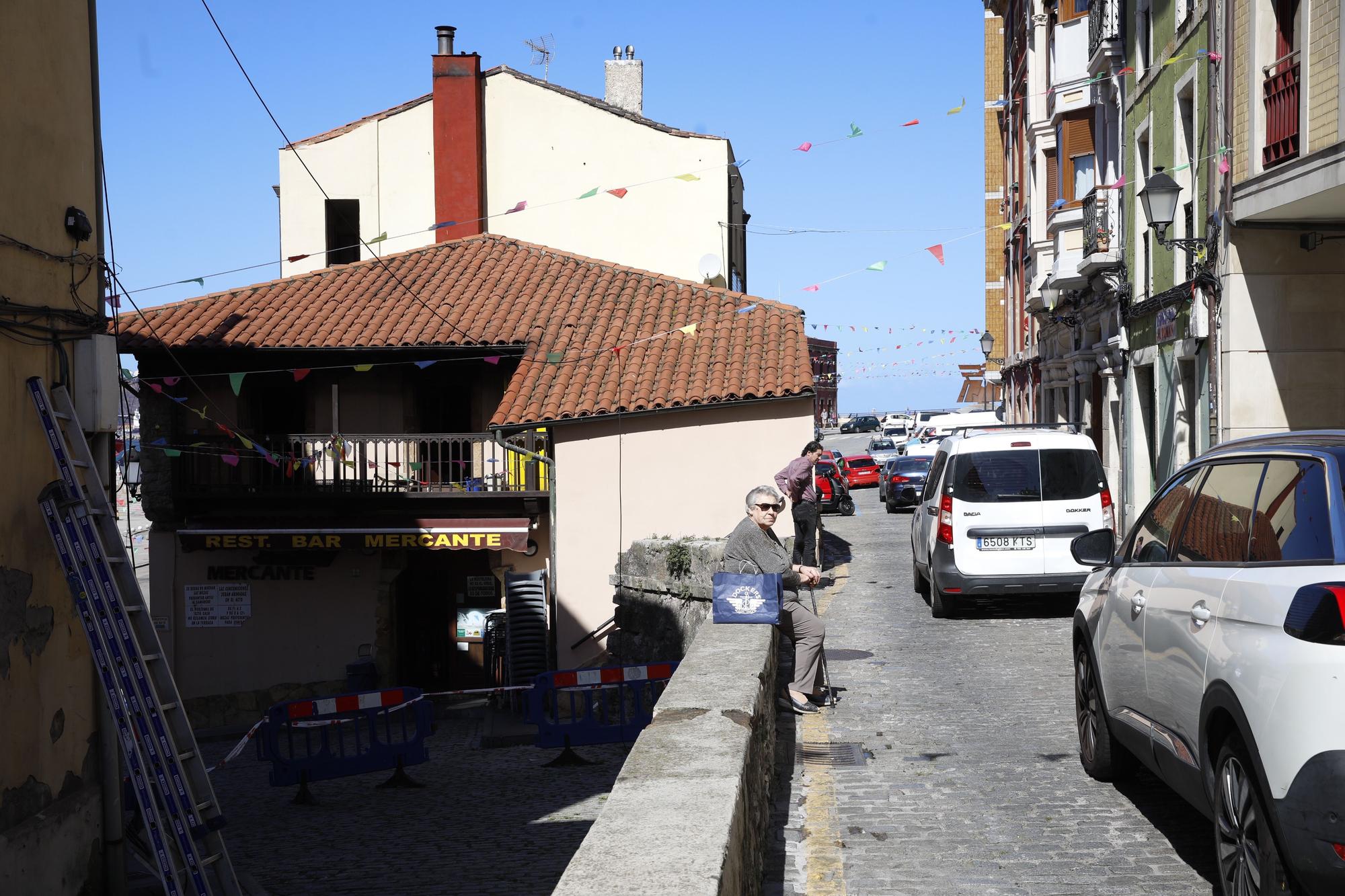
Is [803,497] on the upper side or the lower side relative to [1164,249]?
lower

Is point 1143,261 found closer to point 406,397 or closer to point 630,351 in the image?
point 630,351

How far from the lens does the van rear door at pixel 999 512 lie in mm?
12945

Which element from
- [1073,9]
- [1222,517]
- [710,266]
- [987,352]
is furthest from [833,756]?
[987,352]

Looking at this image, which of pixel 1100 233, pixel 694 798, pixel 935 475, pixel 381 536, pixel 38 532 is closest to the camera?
pixel 694 798

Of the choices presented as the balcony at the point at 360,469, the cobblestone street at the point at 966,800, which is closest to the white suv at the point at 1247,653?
the cobblestone street at the point at 966,800

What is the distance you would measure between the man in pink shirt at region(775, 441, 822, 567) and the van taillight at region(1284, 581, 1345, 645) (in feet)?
40.2

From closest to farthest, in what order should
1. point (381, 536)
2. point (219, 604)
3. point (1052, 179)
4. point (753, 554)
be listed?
point (753, 554)
point (381, 536)
point (219, 604)
point (1052, 179)

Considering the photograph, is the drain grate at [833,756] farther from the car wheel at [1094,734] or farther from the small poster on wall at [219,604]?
the small poster on wall at [219,604]

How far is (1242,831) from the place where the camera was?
4.34 m

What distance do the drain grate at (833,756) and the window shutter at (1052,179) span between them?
21213 millimetres

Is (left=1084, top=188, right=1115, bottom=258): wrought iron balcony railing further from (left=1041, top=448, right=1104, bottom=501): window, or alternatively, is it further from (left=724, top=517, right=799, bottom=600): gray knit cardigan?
(left=724, top=517, right=799, bottom=600): gray knit cardigan

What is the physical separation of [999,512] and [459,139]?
18293mm

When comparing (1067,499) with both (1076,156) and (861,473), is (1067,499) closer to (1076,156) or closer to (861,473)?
(1076,156)

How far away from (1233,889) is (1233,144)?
13.5 meters
